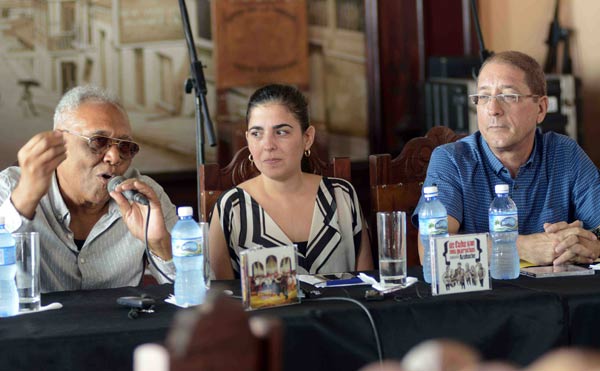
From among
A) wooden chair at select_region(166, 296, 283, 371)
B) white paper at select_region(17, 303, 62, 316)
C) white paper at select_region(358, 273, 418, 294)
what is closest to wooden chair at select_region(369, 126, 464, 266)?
white paper at select_region(358, 273, 418, 294)

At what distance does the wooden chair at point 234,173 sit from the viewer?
2.66 m

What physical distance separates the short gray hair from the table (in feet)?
1.99

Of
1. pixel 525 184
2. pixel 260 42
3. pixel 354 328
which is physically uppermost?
pixel 260 42

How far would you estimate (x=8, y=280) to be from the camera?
1.87m

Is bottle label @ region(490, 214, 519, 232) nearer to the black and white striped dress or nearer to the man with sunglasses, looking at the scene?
the man with sunglasses

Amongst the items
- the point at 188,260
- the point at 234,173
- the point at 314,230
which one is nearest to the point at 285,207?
the point at 314,230

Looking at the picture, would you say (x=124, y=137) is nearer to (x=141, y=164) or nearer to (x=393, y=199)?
(x=393, y=199)

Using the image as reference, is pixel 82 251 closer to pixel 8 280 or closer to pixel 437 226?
pixel 8 280

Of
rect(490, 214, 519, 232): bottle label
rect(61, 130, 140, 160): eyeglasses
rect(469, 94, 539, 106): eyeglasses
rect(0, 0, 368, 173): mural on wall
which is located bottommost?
Answer: rect(490, 214, 519, 232): bottle label

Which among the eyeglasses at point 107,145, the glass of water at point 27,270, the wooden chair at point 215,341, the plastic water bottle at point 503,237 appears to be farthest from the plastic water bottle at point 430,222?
the wooden chair at point 215,341

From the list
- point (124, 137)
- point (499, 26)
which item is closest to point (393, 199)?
point (124, 137)

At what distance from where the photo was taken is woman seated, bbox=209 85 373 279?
2.49 m

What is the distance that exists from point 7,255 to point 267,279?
0.55 m

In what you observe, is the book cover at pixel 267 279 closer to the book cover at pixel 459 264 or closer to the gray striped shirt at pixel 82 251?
the book cover at pixel 459 264
